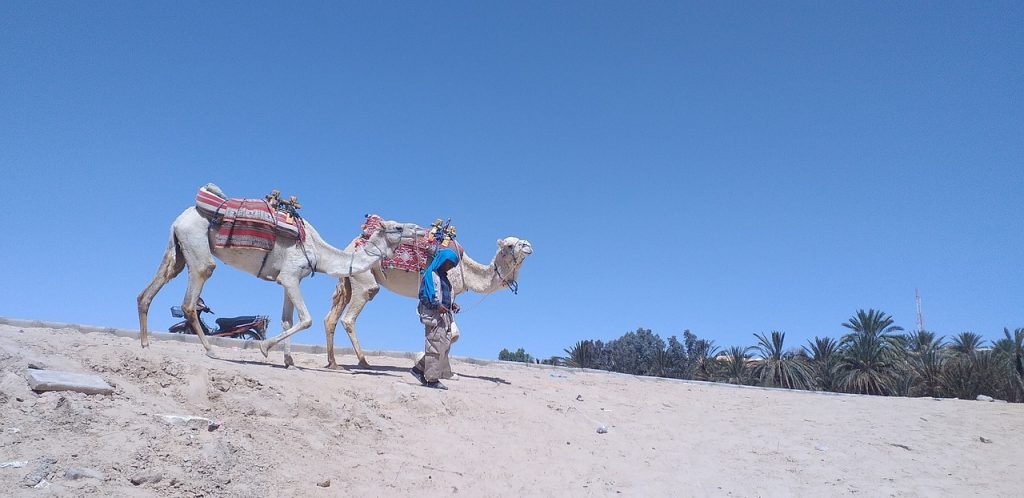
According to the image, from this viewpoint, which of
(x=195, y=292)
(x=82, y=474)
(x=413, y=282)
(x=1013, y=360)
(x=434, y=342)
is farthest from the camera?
(x=1013, y=360)

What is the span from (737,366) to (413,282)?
29.6 meters

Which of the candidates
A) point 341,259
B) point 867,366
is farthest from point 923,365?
point 341,259

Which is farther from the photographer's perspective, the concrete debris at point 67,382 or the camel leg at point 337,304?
the camel leg at point 337,304

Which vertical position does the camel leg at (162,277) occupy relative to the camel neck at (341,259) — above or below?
below

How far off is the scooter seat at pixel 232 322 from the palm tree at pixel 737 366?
27.8 metres

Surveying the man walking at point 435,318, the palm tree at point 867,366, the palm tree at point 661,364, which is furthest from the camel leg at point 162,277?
the palm tree at point 867,366

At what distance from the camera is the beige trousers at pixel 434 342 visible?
31.2ft

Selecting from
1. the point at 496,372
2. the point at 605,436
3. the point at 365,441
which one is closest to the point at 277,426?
the point at 365,441

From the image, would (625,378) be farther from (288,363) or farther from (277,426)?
(277,426)

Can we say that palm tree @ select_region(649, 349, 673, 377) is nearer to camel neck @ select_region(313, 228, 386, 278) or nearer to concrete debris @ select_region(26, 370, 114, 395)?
camel neck @ select_region(313, 228, 386, 278)

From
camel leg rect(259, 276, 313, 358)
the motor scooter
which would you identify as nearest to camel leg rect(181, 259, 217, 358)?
camel leg rect(259, 276, 313, 358)

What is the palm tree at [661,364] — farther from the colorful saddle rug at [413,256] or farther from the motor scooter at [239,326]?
the colorful saddle rug at [413,256]

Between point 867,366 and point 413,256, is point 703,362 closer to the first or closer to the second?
point 867,366

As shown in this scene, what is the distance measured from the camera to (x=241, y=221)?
9789 mm
